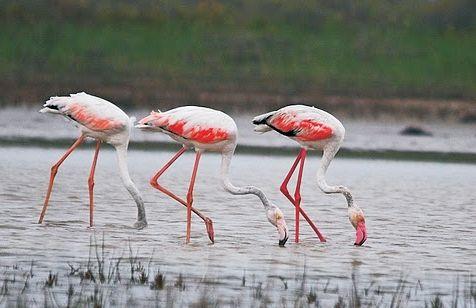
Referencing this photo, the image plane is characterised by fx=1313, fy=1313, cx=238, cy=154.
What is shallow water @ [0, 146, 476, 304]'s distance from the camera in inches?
384

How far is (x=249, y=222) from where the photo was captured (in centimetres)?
1241

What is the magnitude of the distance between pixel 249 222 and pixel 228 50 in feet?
55.3

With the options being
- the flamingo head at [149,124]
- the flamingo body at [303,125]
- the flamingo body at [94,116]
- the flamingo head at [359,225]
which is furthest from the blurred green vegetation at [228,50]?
the flamingo head at [359,225]

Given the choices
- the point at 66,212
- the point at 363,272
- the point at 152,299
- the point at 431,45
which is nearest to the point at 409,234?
the point at 363,272

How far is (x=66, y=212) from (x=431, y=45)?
Answer: 772 inches

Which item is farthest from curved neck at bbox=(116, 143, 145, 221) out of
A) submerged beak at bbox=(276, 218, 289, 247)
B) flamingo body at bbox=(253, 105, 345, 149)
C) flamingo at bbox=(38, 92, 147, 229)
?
submerged beak at bbox=(276, 218, 289, 247)

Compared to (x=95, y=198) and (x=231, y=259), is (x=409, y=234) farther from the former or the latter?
(x=95, y=198)

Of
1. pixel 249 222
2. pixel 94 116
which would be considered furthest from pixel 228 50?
pixel 94 116

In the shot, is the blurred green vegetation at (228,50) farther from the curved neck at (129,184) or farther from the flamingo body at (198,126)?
the flamingo body at (198,126)

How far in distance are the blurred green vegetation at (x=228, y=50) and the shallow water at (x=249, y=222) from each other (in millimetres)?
8174

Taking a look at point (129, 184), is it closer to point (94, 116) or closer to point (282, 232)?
point (94, 116)

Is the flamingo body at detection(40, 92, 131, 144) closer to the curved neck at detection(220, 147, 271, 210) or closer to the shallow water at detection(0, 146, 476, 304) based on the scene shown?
the shallow water at detection(0, 146, 476, 304)

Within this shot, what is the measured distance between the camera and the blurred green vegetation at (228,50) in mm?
27281

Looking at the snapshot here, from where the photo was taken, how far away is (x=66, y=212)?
497 inches
